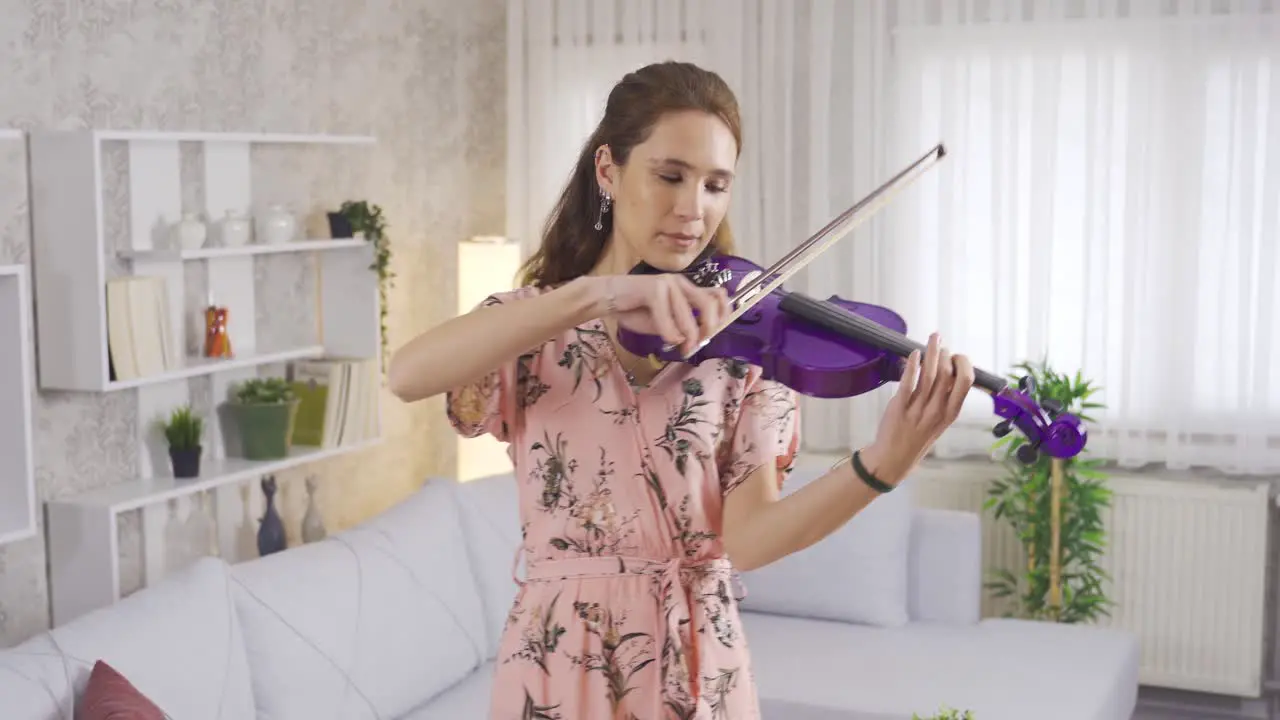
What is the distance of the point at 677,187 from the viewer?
1476mm

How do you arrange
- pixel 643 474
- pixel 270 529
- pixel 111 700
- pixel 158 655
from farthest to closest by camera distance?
pixel 270 529 → pixel 158 655 → pixel 111 700 → pixel 643 474

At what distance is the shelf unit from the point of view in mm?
2953

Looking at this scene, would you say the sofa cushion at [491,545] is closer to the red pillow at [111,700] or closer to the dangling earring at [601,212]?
the red pillow at [111,700]

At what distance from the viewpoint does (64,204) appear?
9.68 ft

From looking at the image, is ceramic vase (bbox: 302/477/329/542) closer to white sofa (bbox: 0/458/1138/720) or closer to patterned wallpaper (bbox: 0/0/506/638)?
patterned wallpaper (bbox: 0/0/506/638)

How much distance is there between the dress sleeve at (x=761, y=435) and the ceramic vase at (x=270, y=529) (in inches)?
90.0

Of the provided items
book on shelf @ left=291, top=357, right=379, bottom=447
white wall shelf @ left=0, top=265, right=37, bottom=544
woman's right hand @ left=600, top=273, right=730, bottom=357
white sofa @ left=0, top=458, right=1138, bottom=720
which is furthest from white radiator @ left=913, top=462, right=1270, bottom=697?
woman's right hand @ left=600, top=273, right=730, bottom=357

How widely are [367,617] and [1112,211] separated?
95.5 inches

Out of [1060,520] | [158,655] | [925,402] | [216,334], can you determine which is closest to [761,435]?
[925,402]

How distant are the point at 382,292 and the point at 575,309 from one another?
280 cm

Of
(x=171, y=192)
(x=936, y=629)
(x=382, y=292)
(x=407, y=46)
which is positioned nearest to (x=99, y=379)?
(x=171, y=192)

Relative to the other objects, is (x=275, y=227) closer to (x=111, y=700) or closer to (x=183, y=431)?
(x=183, y=431)

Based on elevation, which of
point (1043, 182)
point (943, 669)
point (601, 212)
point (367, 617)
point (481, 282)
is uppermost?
point (1043, 182)

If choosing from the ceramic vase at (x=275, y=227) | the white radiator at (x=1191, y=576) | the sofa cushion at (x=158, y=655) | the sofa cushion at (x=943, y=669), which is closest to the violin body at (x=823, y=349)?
the sofa cushion at (x=158, y=655)
